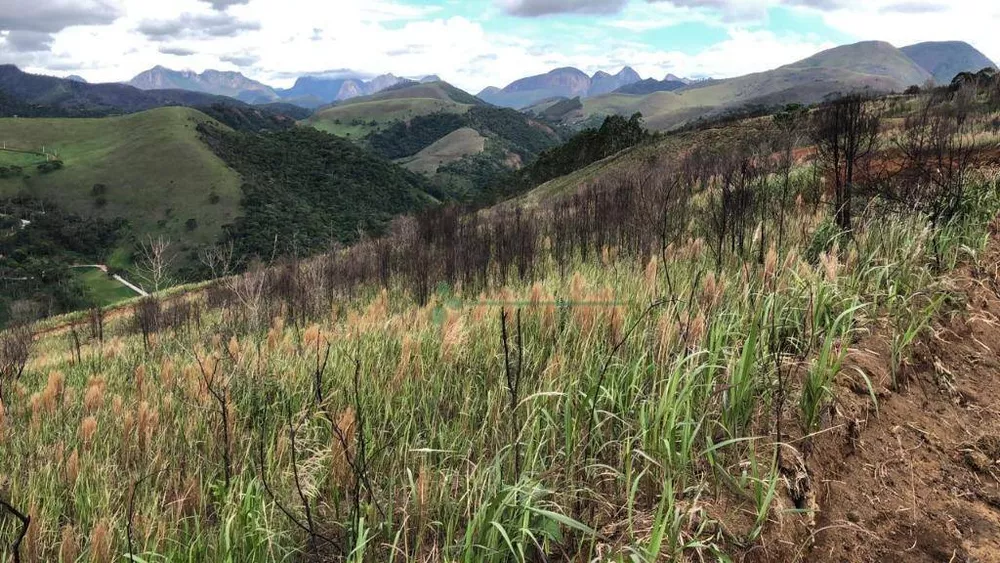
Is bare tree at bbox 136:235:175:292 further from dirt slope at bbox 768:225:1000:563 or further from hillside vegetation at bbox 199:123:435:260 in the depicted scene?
hillside vegetation at bbox 199:123:435:260

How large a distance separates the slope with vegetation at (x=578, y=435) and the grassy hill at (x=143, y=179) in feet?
345

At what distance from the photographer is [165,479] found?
211 centimetres

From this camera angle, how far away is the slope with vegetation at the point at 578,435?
1.55 metres

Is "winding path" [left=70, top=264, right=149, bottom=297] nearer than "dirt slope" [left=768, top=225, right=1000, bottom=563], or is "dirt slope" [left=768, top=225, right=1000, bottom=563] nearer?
"dirt slope" [left=768, top=225, right=1000, bottom=563]

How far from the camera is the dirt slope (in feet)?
4.95

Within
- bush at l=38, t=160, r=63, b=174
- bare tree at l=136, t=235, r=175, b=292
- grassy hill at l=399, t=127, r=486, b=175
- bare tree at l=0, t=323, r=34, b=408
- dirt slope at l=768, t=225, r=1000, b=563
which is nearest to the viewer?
dirt slope at l=768, t=225, r=1000, b=563

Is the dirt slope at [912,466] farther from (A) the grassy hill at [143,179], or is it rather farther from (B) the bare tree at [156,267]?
(A) the grassy hill at [143,179]

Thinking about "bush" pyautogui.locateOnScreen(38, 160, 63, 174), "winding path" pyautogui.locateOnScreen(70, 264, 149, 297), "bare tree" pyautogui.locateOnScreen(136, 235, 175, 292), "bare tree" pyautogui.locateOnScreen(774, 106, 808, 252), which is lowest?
"winding path" pyautogui.locateOnScreen(70, 264, 149, 297)

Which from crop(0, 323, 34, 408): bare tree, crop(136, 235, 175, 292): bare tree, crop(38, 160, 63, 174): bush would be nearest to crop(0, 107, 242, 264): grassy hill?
crop(38, 160, 63, 174): bush

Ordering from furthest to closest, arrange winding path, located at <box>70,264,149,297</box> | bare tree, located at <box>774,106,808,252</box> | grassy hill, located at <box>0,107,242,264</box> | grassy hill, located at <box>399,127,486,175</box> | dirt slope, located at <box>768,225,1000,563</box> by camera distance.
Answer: grassy hill, located at <box>399,127,486,175</box> → grassy hill, located at <box>0,107,242,264</box> → winding path, located at <box>70,264,149,297</box> → bare tree, located at <box>774,106,808,252</box> → dirt slope, located at <box>768,225,1000,563</box>

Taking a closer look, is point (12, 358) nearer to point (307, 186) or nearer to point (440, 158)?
point (307, 186)

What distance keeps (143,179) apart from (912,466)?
451ft

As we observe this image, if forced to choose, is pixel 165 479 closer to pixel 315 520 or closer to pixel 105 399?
pixel 315 520

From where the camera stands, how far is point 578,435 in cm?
188
